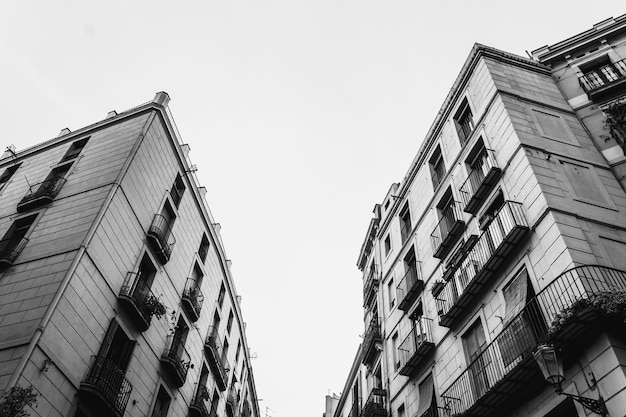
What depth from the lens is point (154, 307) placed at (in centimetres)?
2248

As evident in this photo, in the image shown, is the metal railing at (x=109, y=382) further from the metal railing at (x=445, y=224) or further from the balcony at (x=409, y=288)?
the metal railing at (x=445, y=224)

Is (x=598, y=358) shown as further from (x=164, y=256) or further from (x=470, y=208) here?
(x=164, y=256)

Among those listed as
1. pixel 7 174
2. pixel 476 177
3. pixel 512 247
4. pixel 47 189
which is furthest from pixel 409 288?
pixel 7 174

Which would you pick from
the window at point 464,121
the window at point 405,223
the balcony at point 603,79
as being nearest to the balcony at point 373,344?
the window at point 405,223

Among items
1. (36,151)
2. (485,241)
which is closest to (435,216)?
(485,241)

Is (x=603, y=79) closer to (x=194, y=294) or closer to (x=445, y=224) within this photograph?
(x=445, y=224)

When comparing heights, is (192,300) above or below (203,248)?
below

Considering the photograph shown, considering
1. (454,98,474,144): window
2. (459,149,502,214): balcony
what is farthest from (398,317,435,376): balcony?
(454,98,474,144): window

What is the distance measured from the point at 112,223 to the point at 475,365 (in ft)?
49.1

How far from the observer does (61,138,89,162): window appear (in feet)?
90.3

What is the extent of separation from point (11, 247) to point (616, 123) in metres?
24.9

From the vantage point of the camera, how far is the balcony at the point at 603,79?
2116cm

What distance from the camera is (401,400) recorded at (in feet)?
74.8

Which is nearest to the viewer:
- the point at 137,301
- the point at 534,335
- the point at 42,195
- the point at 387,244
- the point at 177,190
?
the point at 534,335
